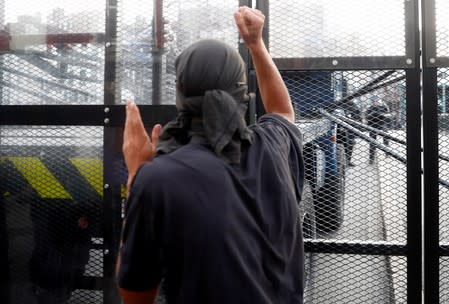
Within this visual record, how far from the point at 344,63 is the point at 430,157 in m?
0.61

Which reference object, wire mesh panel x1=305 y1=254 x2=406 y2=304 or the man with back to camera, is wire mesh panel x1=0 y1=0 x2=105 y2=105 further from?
wire mesh panel x1=305 y1=254 x2=406 y2=304

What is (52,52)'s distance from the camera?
252cm

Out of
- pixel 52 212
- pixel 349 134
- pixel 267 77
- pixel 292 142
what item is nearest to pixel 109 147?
pixel 52 212

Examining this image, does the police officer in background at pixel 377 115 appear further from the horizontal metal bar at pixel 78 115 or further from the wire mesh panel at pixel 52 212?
the wire mesh panel at pixel 52 212

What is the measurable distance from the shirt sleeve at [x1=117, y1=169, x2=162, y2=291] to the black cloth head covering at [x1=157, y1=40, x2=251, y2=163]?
0.17 m

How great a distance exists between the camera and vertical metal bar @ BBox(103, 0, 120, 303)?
2.45 metres

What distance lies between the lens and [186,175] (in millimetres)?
1295

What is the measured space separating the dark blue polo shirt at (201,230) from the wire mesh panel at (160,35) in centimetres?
115

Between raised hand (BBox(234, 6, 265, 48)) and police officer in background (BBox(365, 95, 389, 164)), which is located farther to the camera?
police officer in background (BBox(365, 95, 389, 164))

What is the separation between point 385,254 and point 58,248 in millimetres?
1735

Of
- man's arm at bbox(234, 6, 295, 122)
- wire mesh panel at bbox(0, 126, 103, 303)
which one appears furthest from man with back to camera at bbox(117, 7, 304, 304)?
wire mesh panel at bbox(0, 126, 103, 303)

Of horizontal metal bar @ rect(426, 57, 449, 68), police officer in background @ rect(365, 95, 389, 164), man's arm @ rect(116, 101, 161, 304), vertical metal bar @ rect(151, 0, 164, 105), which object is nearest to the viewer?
man's arm @ rect(116, 101, 161, 304)

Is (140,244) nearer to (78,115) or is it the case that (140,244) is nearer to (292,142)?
(292,142)

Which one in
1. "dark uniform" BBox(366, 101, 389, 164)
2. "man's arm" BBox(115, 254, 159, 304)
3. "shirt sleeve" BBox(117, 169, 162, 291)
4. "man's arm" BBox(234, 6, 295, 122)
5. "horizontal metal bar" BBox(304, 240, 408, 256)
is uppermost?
"man's arm" BBox(234, 6, 295, 122)
